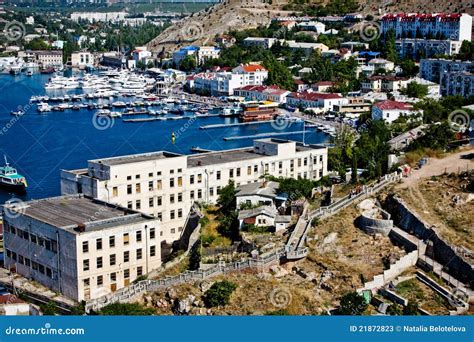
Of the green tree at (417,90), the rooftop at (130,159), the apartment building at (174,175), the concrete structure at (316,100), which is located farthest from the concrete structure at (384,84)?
the rooftop at (130,159)

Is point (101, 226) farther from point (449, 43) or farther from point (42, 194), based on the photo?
point (449, 43)

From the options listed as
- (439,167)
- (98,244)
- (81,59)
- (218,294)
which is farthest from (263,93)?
(218,294)

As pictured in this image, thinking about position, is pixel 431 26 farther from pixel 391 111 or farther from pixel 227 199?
pixel 227 199

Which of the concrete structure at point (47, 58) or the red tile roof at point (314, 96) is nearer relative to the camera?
the red tile roof at point (314, 96)

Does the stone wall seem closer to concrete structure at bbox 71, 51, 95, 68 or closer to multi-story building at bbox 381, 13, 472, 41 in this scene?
multi-story building at bbox 381, 13, 472, 41

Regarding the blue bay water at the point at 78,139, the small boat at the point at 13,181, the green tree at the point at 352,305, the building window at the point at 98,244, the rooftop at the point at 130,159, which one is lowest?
the blue bay water at the point at 78,139

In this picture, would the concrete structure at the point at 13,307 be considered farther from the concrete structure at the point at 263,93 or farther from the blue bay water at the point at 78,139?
the concrete structure at the point at 263,93

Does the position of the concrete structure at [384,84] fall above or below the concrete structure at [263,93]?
above
